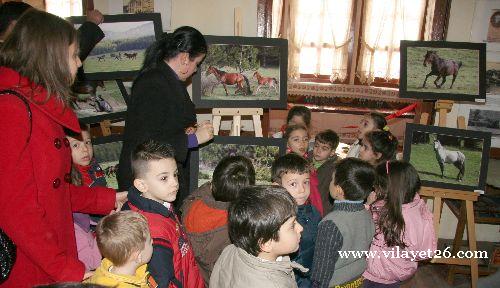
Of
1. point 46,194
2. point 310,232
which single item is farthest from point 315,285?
point 46,194

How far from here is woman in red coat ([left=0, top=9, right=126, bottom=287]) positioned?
4.61ft

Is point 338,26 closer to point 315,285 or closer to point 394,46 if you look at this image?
point 394,46

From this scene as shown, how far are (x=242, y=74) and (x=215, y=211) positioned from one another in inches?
65.2

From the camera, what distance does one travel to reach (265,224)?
170cm

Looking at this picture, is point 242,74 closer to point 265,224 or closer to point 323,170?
A: point 323,170

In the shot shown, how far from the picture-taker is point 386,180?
2.74m

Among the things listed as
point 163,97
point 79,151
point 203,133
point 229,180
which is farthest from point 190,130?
point 229,180

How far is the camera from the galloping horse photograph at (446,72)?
3.94 meters

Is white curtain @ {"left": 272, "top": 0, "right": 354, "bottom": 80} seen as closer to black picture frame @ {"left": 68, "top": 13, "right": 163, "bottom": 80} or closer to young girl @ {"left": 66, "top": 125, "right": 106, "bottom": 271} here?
black picture frame @ {"left": 68, "top": 13, "right": 163, "bottom": 80}

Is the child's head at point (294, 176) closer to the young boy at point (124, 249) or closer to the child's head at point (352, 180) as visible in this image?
the child's head at point (352, 180)

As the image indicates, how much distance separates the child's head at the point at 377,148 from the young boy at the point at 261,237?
184 centimetres

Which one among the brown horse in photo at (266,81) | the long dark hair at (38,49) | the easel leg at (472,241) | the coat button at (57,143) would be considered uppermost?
the long dark hair at (38,49)

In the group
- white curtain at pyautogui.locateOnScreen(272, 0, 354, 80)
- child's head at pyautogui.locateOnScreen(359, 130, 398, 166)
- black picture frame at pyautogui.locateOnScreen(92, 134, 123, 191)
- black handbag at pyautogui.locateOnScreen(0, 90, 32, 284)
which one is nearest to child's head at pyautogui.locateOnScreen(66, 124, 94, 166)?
black picture frame at pyautogui.locateOnScreen(92, 134, 123, 191)

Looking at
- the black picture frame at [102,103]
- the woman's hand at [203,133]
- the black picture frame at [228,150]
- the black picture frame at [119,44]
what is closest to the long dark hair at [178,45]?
the woman's hand at [203,133]
